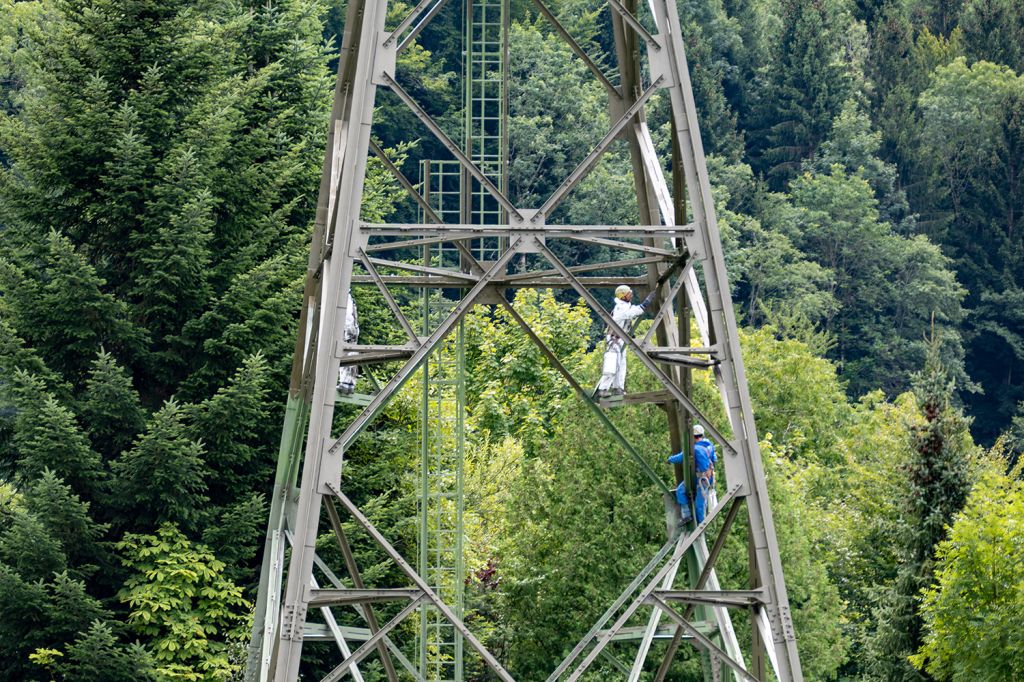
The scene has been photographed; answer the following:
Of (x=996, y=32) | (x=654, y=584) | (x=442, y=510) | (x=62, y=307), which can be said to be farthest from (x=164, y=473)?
(x=996, y=32)

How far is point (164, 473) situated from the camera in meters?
33.4

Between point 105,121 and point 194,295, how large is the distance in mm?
3336

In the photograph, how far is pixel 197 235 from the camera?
35.2 metres

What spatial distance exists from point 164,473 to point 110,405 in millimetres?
1476

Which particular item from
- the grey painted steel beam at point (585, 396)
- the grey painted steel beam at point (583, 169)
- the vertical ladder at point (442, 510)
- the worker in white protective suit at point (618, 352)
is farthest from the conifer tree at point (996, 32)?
the grey painted steel beam at point (583, 169)

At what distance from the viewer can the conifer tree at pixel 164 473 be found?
33.4 m

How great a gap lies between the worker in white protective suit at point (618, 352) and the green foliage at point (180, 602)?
50.6ft

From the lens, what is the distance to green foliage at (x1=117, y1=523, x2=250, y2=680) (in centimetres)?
3297

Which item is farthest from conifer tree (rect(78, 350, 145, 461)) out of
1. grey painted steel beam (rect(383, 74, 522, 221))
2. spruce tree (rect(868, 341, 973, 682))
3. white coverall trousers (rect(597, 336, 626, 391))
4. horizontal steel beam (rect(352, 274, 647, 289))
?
grey painted steel beam (rect(383, 74, 522, 221))

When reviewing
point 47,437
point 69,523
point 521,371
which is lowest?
point 69,523

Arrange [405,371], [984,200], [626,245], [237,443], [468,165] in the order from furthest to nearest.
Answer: [984,200] < [237,443] < [626,245] < [405,371] < [468,165]

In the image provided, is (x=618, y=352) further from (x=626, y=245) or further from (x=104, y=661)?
(x=104, y=661)

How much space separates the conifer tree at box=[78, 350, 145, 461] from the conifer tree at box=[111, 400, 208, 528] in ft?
1.38

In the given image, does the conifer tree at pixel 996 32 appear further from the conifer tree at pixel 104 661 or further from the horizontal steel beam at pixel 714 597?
the horizontal steel beam at pixel 714 597
